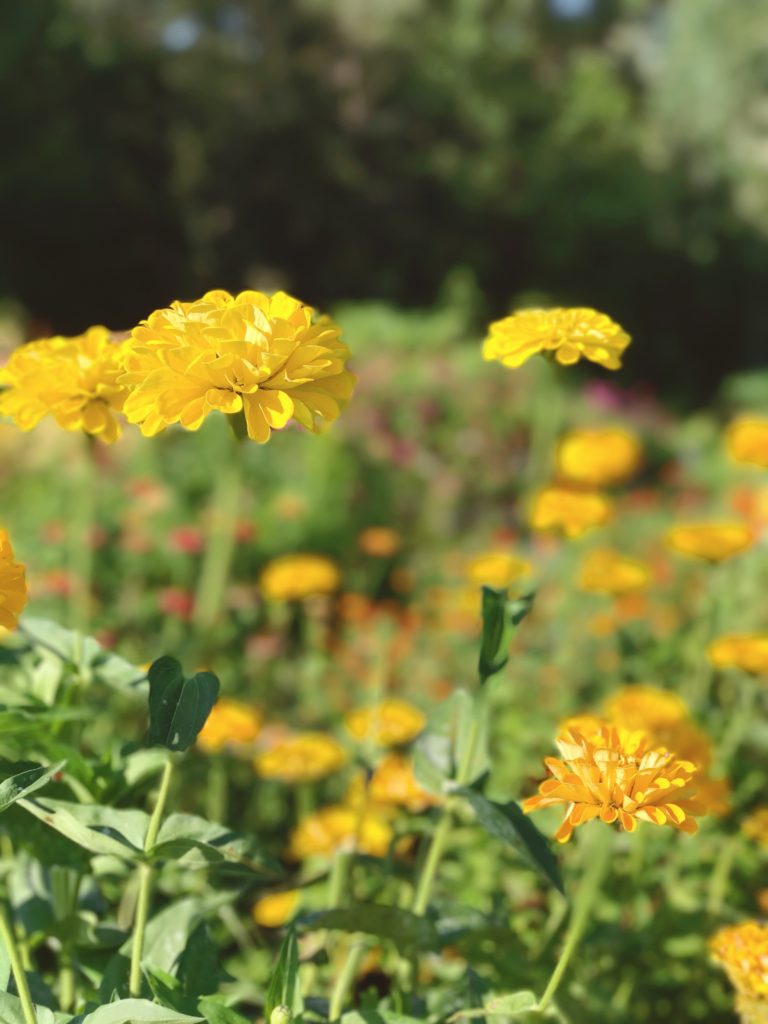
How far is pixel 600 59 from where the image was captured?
1320cm

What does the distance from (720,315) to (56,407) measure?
11744mm

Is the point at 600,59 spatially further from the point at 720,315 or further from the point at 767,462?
the point at 767,462

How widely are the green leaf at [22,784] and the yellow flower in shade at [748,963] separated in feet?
1.87

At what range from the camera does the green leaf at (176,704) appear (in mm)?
673

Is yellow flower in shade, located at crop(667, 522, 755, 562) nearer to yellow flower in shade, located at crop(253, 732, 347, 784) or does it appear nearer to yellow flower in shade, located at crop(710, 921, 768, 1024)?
yellow flower in shade, located at crop(253, 732, 347, 784)

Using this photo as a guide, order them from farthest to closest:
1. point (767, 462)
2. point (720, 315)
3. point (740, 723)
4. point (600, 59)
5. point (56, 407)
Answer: point (600, 59) → point (720, 315) → point (767, 462) → point (740, 723) → point (56, 407)

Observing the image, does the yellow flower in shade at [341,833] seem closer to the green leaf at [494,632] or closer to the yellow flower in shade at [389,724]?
the yellow flower in shade at [389,724]

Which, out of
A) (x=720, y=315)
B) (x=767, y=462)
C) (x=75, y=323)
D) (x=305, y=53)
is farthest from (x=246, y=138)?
(x=767, y=462)

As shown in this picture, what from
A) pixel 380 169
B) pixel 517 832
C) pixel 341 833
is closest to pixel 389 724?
pixel 341 833

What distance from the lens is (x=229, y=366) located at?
2.18ft

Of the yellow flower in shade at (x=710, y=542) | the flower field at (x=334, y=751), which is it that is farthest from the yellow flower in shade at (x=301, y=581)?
the yellow flower in shade at (x=710, y=542)

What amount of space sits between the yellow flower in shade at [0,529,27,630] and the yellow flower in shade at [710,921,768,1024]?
633 mm

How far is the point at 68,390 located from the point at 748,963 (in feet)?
2.37

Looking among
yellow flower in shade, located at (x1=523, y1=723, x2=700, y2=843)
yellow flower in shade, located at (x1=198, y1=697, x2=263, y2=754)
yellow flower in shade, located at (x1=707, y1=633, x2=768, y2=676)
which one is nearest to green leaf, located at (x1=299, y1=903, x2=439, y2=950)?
yellow flower in shade, located at (x1=523, y1=723, x2=700, y2=843)
